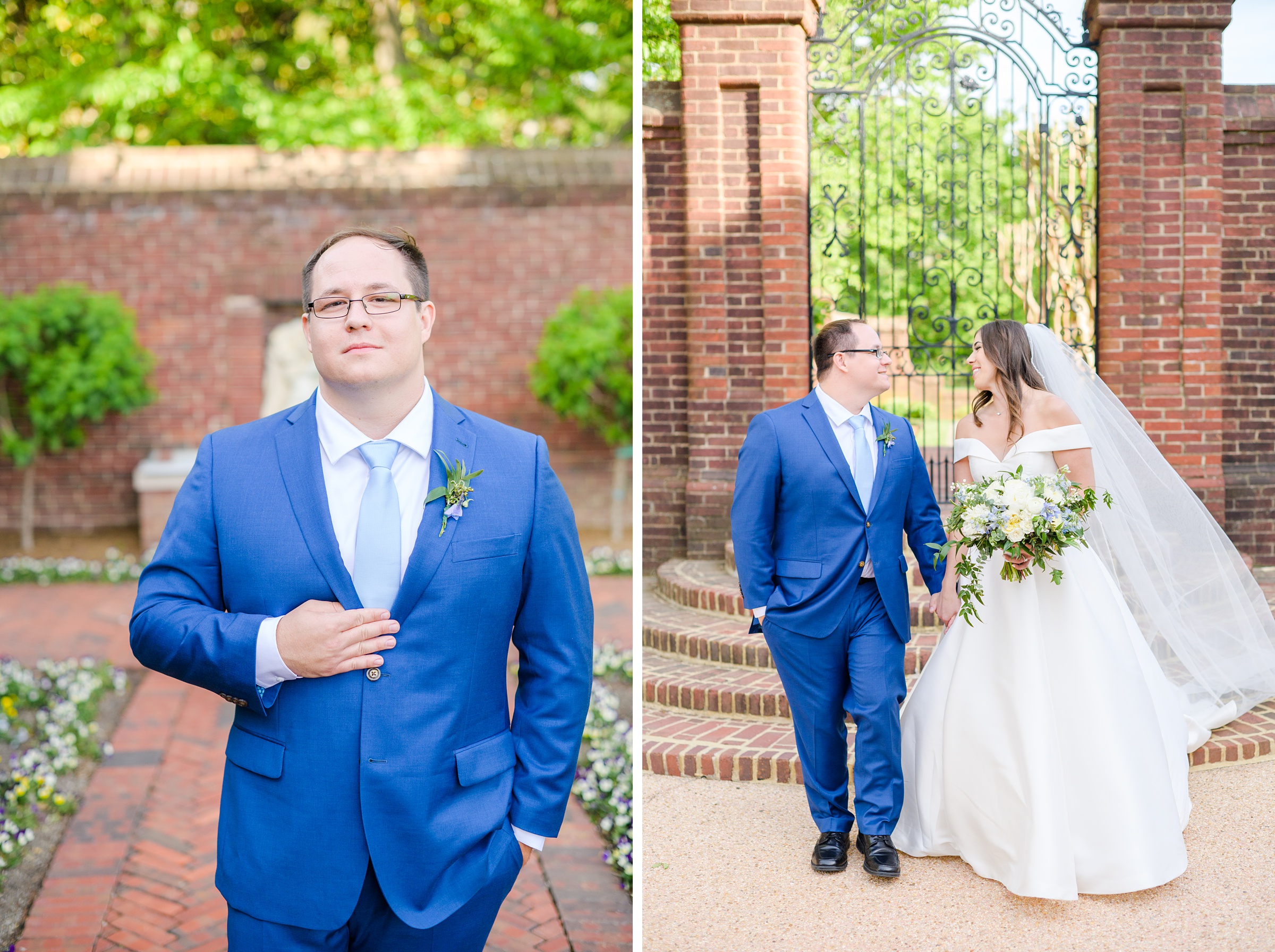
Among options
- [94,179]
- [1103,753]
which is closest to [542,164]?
[94,179]

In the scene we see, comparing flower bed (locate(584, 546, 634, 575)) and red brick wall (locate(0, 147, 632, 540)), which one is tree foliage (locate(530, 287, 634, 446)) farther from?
flower bed (locate(584, 546, 634, 575))

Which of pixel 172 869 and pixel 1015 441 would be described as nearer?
pixel 1015 441

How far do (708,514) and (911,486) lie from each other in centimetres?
335

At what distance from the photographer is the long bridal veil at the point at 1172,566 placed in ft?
12.8

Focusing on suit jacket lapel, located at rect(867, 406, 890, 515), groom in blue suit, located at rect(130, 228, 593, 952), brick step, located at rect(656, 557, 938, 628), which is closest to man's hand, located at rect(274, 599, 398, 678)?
A: groom in blue suit, located at rect(130, 228, 593, 952)

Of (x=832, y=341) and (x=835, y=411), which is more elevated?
(x=832, y=341)

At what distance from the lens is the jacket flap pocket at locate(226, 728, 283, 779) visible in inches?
82.0

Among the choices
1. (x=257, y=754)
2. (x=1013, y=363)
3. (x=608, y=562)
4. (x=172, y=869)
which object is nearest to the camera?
(x=257, y=754)

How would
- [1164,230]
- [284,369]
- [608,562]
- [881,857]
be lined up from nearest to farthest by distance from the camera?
[881,857], [1164,230], [608,562], [284,369]

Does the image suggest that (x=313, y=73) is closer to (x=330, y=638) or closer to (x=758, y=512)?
(x=758, y=512)

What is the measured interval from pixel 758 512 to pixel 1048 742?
1.22 m

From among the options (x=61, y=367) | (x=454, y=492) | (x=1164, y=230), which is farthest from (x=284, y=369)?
(x=454, y=492)

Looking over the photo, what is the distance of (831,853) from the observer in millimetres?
3643

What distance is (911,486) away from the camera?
3.75 metres
